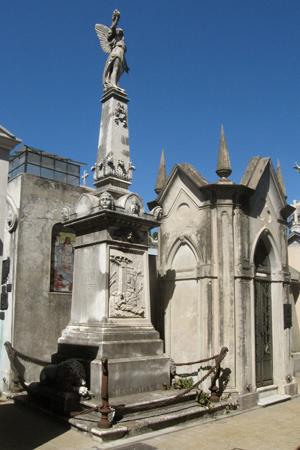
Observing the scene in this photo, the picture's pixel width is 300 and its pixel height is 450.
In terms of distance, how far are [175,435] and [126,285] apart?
3.00 metres

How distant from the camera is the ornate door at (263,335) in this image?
435 inches

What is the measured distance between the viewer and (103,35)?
1077cm

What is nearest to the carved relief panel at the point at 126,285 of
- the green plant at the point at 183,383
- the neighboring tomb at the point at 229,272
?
the green plant at the point at 183,383

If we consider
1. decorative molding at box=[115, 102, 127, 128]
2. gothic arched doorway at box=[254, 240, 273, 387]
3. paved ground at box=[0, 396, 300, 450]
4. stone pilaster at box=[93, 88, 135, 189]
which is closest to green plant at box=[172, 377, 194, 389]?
paved ground at box=[0, 396, 300, 450]

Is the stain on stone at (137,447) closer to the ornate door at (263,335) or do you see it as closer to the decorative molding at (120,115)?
the ornate door at (263,335)

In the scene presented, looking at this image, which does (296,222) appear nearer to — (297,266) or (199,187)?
(297,266)

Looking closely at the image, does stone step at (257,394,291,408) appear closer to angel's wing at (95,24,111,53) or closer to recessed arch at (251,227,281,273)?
recessed arch at (251,227,281,273)

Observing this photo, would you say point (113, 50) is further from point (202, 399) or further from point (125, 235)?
point (202, 399)

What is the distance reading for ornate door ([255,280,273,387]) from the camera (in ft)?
36.2

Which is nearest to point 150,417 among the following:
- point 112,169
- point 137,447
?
point 137,447

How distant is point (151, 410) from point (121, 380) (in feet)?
2.53

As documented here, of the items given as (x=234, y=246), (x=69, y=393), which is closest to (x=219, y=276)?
(x=234, y=246)

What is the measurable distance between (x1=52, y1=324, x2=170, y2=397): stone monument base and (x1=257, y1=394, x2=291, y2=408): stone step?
Result: 2617 mm

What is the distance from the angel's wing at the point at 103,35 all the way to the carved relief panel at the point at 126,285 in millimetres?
5157
